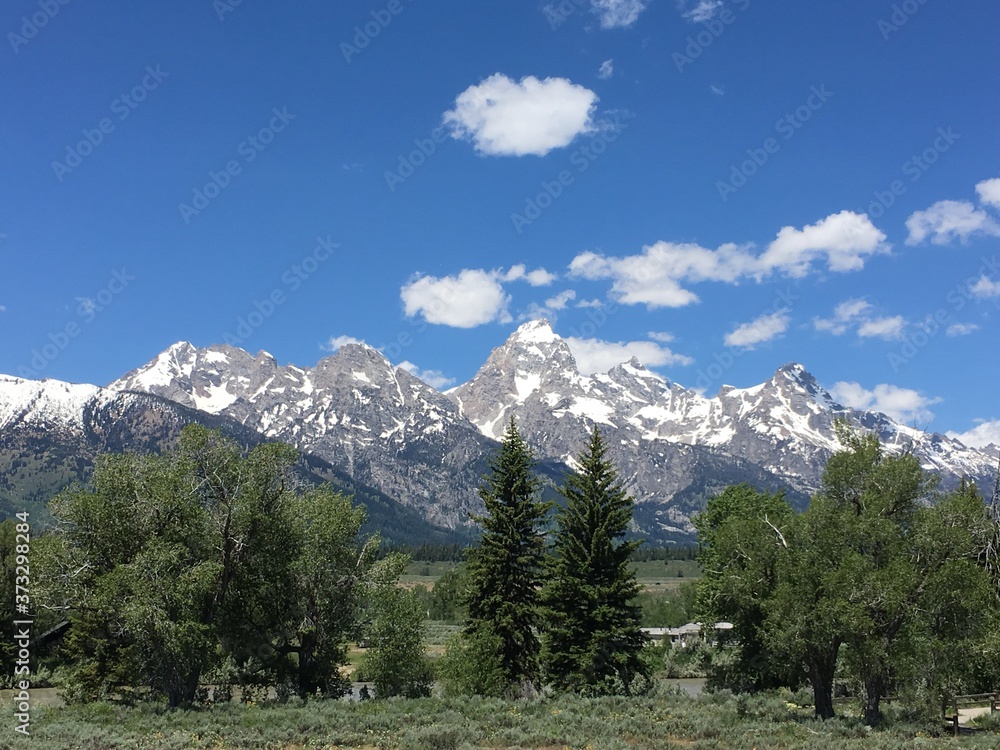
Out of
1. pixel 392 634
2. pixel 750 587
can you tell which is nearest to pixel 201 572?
pixel 392 634

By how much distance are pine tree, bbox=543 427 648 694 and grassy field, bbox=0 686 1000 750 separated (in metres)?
4.52

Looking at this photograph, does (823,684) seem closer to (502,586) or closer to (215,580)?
(502,586)

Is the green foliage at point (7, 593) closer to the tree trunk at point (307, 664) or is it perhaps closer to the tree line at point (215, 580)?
the tree line at point (215, 580)

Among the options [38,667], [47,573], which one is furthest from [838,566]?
[38,667]

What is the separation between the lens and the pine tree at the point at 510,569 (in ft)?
135

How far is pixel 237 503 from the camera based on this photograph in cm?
3547

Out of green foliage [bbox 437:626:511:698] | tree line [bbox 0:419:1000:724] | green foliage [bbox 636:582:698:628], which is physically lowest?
green foliage [bbox 636:582:698:628]

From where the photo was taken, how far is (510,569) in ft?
139

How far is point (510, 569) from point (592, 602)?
4908 millimetres

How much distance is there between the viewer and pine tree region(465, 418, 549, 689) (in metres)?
41.3

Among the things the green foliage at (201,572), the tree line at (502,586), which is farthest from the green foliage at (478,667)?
Answer: the green foliage at (201,572)

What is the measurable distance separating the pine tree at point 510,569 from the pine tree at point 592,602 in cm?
116

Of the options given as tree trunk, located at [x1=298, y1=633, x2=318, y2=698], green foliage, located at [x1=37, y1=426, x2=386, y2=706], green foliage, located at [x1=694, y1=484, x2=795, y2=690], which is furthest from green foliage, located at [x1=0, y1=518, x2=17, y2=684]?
green foliage, located at [x1=694, y1=484, x2=795, y2=690]

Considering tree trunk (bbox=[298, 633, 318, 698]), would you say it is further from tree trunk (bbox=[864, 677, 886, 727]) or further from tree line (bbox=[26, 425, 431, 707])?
tree trunk (bbox=[864, 677, 886, 727])
